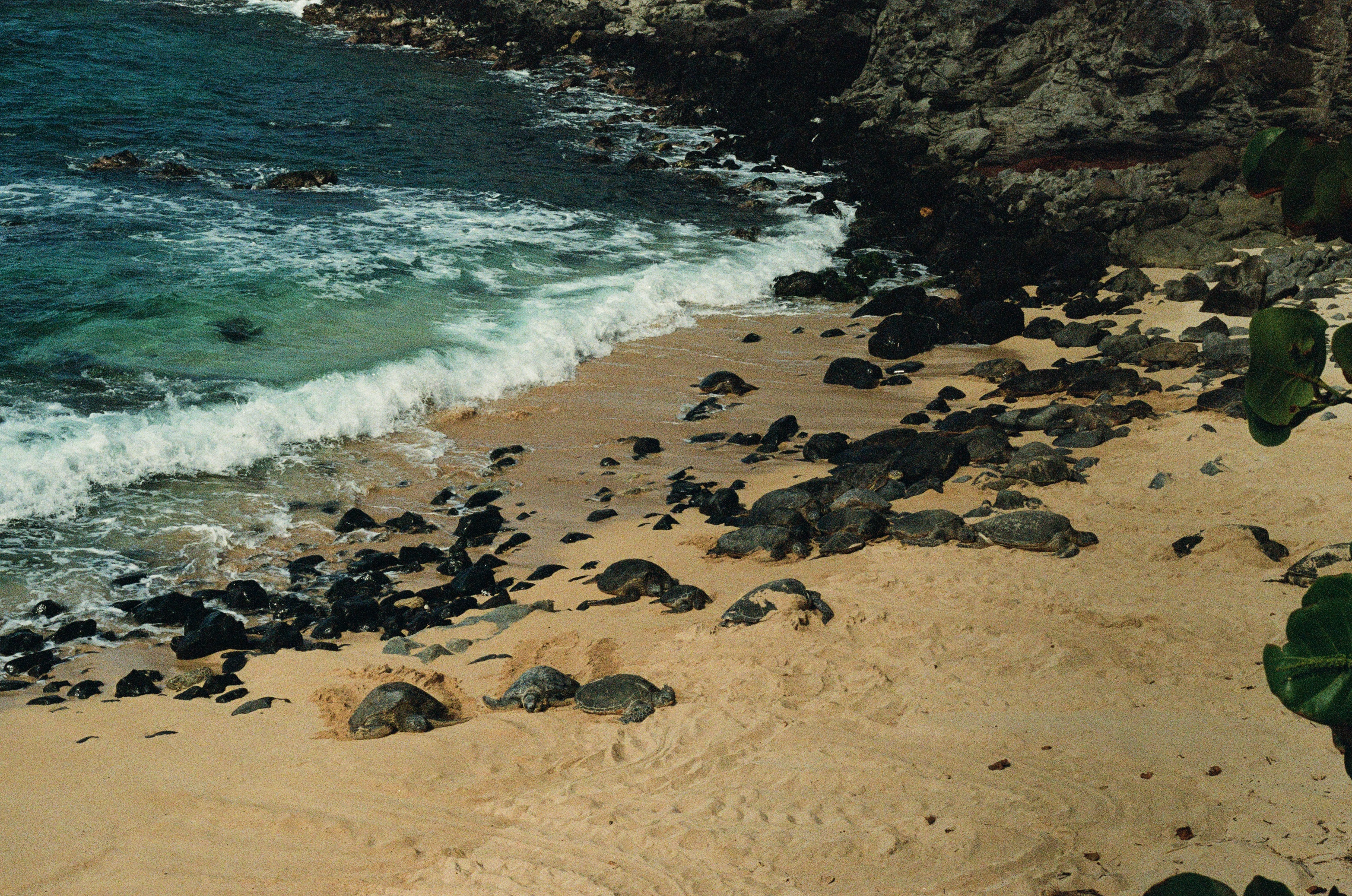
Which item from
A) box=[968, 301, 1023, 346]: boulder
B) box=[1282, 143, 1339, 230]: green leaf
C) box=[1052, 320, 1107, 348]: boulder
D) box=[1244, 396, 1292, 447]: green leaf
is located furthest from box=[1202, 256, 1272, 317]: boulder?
box=[1244, 396, 1292, 447]: green leaf

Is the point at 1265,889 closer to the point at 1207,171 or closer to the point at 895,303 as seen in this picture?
the point at 895,303

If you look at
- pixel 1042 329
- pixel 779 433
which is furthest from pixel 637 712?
pixel 1042 329

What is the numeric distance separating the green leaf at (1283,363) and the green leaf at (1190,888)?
2.38ft

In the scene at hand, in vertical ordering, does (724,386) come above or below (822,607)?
below

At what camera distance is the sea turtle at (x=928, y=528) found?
23.9 feet

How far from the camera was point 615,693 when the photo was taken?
5.66 metres

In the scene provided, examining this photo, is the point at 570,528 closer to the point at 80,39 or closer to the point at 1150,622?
the point at 1150,622

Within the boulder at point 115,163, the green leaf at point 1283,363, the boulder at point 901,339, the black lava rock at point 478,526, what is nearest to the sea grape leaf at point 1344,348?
the green leaf at point 1283,363

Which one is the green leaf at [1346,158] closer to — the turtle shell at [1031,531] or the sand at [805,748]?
the sand at [805,748]

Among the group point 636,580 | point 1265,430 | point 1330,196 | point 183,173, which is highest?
point 1330,196

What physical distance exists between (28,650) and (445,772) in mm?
3541

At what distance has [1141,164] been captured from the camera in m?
18.4

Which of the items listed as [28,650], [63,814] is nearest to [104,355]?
[28,650]

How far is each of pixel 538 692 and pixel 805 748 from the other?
158 centimetres
